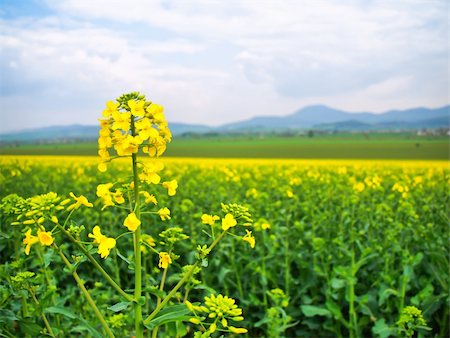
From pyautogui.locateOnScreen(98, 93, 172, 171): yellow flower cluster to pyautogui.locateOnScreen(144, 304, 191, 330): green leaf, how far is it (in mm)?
692

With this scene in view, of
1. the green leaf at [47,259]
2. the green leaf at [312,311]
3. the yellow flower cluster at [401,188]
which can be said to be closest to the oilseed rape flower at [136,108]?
the green leaf at [47,259]

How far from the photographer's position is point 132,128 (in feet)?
5.94

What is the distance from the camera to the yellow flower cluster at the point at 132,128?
69.2 inches

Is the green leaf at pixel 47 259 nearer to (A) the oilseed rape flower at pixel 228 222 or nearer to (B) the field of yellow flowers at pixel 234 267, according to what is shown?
(B) the field of yellow flowers at pixel 234 267

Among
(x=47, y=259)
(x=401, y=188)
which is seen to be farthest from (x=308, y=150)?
(x=47, y=259)

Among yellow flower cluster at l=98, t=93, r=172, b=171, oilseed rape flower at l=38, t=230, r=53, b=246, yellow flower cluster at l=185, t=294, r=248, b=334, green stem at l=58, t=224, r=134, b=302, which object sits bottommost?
yellow flower cluster at l=185, t=294, r=248, b=334

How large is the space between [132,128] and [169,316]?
0.83m

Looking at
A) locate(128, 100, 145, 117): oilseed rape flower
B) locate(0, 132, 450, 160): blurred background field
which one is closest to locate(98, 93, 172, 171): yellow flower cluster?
locate(128, 100, 145, 117): oilseed rape flower

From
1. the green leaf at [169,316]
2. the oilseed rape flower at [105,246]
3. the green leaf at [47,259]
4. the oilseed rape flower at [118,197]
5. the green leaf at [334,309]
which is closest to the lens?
the oilseed rape flower at [105,246]

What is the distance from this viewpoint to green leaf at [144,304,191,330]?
5.83ft

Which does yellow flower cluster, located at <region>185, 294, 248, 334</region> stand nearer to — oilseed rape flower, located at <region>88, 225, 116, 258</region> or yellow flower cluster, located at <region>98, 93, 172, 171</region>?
oilseed rape flower, located at <region>88, 225, 116, 258</region>

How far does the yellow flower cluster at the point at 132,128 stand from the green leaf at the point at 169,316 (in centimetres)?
69

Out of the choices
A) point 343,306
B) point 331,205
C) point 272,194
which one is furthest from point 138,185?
point 272,194

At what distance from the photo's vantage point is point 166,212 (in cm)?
194
